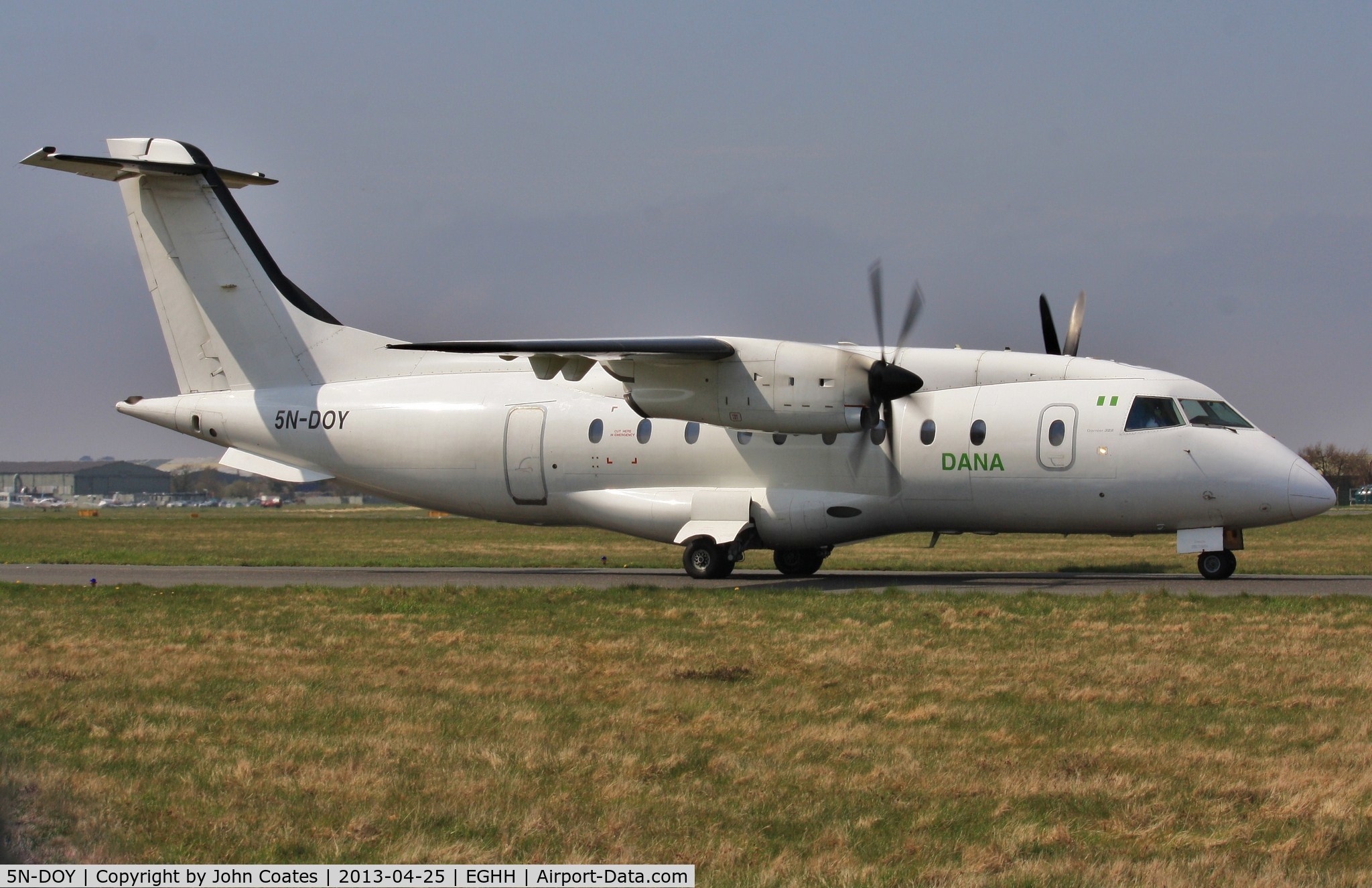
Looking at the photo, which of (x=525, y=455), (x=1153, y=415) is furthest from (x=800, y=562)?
(x=1153, y=415)

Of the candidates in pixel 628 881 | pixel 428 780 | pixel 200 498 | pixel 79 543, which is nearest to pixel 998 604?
pixel 428 780

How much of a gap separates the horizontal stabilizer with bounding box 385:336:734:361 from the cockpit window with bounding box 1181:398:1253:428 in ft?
26.6

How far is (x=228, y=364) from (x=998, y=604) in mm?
18334

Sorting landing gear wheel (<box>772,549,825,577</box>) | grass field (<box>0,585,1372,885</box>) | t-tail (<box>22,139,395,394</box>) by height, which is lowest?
grass field (<box>0,585,1372,885</box>)

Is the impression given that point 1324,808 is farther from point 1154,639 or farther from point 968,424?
point 968,424

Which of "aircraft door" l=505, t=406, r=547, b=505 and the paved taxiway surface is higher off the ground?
"aircraft door" l=505, t=406, r=547, b=505

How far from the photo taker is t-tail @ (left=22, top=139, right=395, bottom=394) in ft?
92.0

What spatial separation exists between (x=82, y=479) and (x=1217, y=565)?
190m

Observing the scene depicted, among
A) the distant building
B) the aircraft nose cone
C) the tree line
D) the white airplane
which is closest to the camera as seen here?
the aircraft nose cone

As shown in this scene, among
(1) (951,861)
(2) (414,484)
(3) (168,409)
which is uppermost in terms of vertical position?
(3) (168,409)

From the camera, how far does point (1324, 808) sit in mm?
7770

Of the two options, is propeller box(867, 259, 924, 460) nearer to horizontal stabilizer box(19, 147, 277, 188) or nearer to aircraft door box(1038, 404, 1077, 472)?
aircraft door box(1038, 404, 1077, 472)

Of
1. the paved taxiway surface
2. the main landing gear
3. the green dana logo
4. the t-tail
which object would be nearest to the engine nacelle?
the green dana logo

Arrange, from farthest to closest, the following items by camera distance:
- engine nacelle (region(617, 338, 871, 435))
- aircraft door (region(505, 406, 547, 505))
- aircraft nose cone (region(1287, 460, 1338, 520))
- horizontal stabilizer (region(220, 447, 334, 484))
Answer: horizontal stabilizer (region(220, 447, 334, 484)) < aircraft door (region(505, 406, 547, 505)) < engine nacelle (region(617, 338, 871, 435)) < aircraft nose cone (region(1287, 460, 1338, 520))
